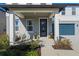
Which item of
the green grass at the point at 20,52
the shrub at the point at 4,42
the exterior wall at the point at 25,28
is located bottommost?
the green grass at the point at 20,52

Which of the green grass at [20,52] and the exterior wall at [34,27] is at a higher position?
the exterior wall at [34,27]

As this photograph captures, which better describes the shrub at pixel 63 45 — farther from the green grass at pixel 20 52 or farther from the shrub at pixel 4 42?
the shrub at pixel 4 42

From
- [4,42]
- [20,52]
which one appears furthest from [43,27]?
[20,52]

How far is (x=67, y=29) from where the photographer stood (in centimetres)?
2570

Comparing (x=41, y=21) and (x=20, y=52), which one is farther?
(x=41, y=21)

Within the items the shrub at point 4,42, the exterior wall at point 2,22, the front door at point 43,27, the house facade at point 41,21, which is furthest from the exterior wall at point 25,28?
the shrub at point 4,42

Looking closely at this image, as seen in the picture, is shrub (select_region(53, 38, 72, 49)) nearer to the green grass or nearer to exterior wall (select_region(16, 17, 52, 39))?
the green grass

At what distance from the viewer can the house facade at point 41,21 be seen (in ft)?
47.2

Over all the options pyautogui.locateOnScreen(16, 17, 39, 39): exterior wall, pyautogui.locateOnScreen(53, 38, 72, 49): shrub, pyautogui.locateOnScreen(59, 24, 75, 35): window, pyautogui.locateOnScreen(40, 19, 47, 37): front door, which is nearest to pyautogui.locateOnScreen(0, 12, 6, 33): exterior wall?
pyautogui.locateOnScreen(16, 17, 39, 39): exterior wall

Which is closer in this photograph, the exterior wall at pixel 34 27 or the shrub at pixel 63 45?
the shrub at pixel 63 45

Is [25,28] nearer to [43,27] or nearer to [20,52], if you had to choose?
[43,27]

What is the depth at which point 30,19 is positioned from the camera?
20.8 m

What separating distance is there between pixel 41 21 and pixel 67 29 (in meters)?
5.99

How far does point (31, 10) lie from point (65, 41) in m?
3.60
